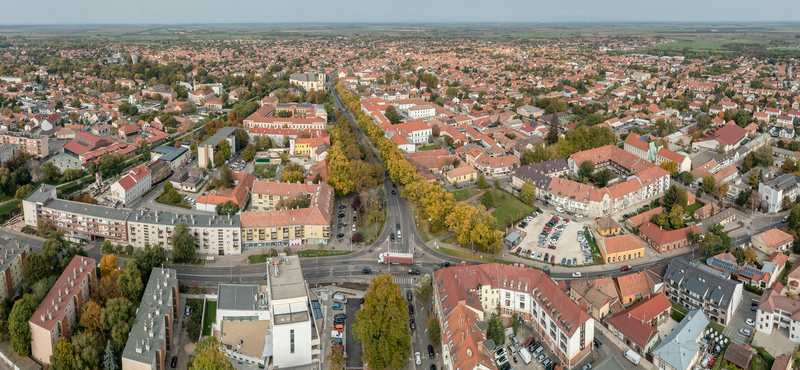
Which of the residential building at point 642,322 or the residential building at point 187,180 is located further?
the residential building at point 187,180

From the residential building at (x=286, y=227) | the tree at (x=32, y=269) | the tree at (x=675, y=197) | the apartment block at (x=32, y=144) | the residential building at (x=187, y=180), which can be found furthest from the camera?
the apartment block at (x=32, y=144)

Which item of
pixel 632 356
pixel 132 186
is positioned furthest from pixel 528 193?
pixel 132 186

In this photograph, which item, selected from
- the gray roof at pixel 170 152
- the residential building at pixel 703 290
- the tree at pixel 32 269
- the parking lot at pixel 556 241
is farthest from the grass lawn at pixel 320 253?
the gray roof at pixel 170 152

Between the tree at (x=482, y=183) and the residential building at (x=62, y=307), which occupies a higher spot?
the tree at (x=482, y=183)

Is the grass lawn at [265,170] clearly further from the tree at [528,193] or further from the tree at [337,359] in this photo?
the tree at [337,359]

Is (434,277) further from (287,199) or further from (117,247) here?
(117,247)

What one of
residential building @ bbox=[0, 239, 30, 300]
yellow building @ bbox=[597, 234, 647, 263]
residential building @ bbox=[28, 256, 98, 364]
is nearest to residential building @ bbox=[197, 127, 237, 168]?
residential building @ bbox=[0, 239, 30, 300]
